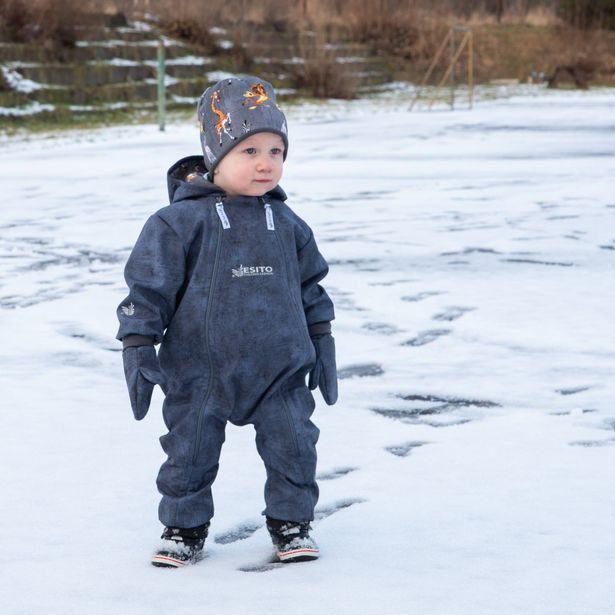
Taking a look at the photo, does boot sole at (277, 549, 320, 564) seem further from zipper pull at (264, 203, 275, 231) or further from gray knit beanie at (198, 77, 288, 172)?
gray knit beanie at (198, 77, 288, 172)

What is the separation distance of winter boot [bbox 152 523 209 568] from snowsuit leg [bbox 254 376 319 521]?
0.50 feet

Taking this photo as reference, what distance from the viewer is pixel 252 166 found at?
2354 millimetres

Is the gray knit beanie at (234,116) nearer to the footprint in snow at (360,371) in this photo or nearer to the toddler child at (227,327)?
the toddler child at (227,327)

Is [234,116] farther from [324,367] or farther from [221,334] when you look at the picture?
[324,367]

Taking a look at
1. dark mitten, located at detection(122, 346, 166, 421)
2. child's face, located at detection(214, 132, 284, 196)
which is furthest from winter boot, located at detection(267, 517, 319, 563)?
child's face, located at detection(214, 132, 284, 196)

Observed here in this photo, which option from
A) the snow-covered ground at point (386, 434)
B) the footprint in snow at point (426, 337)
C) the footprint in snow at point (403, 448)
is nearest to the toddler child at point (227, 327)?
the snow-covered ground at point (386, 434)

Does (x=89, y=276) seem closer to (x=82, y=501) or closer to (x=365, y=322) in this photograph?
(x=365, y=322)

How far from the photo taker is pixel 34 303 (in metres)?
5.13

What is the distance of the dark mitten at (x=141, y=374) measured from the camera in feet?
7.39

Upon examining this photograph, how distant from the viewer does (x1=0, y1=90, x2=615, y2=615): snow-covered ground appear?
2252mm

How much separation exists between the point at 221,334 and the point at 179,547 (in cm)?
43

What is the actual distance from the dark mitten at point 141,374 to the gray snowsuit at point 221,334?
0.11 feet

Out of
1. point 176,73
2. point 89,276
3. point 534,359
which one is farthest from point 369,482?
point 176,73

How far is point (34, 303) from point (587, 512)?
3.11 metres
